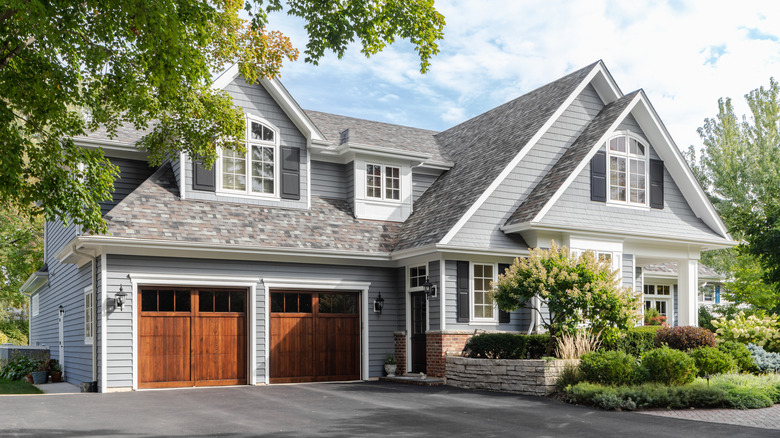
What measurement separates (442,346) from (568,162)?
5717 millimetres

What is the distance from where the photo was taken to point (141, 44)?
9695mm

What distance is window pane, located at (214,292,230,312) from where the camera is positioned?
1623 centimetres

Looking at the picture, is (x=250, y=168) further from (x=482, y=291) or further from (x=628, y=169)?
(x=628, y=169)

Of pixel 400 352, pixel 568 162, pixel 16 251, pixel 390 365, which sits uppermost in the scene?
pixel 568 162

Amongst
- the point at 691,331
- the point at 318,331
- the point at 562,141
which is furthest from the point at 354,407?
the point at 562,141

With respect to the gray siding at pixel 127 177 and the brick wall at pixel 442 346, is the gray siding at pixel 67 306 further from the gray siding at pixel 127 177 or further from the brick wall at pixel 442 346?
the brick wall at pixel 442 346

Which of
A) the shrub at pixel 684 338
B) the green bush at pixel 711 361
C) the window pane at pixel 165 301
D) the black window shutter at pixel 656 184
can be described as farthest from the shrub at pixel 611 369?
the window pane at pixel 165 301

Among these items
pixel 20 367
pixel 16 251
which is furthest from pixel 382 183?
pixel 16 251

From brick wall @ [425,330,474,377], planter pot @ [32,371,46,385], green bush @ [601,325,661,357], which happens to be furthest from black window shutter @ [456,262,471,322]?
planter pot @ [32,371,46,385]

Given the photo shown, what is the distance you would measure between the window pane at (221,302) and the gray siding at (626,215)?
24.9ft

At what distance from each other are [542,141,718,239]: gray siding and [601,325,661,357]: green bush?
2710mm

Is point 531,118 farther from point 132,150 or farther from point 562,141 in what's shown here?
point 132,150

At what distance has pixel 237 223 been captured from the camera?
1652 cm

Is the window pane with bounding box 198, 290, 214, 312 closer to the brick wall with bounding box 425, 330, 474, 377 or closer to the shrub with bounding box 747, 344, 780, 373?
the brick wall with bounding box 425, 330, 474, 377
